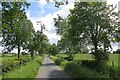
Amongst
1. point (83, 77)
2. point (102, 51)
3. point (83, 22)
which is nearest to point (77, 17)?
point (83, 22)

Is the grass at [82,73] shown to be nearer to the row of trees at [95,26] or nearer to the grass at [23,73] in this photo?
the grass at [23,73]

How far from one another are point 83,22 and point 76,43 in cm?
411

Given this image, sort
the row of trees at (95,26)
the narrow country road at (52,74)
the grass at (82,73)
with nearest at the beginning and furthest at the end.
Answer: the grass at (82,73) → the narrow country road at (52,74) → the row of trees at (95,26)

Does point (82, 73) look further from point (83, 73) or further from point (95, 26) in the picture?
point (95, 26)

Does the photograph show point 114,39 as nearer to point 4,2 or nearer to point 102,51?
point 102,51

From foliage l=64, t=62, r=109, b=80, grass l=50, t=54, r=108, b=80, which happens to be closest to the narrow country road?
grass l=50, t=54, r=108, b=80

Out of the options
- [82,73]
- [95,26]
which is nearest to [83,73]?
[82,73]

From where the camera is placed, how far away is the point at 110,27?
3875cm

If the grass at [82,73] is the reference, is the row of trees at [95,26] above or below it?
above

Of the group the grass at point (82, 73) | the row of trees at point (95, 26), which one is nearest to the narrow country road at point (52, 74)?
the grass at point (82, 73)

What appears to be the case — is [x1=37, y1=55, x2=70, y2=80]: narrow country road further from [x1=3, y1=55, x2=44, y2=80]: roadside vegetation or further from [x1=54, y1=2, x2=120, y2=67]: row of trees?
[x1=54, y1=2, x2=120, y2=67]: row of trees

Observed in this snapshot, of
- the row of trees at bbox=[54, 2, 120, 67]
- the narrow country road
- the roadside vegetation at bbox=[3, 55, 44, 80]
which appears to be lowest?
the narrow country road

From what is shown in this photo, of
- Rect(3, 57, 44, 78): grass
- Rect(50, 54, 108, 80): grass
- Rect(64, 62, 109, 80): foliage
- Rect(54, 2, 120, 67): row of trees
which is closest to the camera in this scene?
Rect(64, 62, 109, 80): foliage

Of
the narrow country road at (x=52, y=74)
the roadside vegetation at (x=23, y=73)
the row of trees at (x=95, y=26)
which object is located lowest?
the narrow country road at (x=52, y=74)
